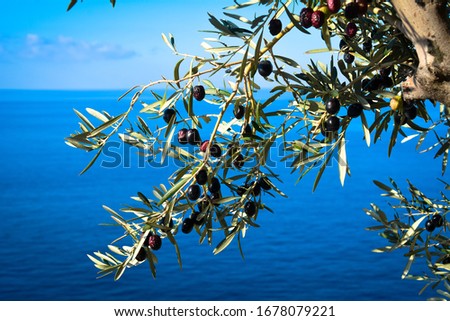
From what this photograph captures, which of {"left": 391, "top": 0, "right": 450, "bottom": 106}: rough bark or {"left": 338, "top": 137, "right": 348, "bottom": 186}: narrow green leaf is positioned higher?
{"left": 391, "top": 0, "right": 450, "bottom": 106}: rough bark

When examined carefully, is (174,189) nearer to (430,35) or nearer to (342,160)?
(342,160)

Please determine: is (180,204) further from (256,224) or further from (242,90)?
(242,90)

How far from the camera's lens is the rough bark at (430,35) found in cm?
152

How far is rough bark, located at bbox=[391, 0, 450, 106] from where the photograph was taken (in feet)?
5.00

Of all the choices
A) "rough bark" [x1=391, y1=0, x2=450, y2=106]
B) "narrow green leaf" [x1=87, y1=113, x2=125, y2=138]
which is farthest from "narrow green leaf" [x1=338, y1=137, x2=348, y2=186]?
"narrow green leaf" [x1=87, y1=113, x2=125, y2=138]

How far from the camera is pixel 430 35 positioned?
154 centimetres

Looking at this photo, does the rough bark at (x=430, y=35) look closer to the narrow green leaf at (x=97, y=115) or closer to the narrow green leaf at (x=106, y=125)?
the narrow green leaf at (x=106, y=125)

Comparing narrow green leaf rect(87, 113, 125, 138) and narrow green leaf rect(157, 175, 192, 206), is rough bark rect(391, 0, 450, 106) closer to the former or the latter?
narrow green leaf rect(157, 175, 192, 206)

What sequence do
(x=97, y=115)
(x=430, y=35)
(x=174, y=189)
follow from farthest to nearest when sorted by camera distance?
(x=97, y=115) < (x=174, y=189) < (x=430, y=35)

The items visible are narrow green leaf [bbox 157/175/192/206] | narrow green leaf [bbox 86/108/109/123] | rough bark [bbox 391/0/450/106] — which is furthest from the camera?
narrow green leaf [bbox 86/108/109/123]

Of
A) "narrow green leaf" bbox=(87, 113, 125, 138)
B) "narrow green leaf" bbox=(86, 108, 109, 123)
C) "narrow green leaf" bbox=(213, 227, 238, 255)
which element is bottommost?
"narrow green leaf" bbox=(213, 227, 238, 255)

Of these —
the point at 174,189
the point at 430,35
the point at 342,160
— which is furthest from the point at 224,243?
the point at 430,35

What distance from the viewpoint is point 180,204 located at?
1.94 meters

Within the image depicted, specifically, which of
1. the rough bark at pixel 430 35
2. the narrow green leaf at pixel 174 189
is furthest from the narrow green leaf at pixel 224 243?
the rough bark at pixel 430 35
